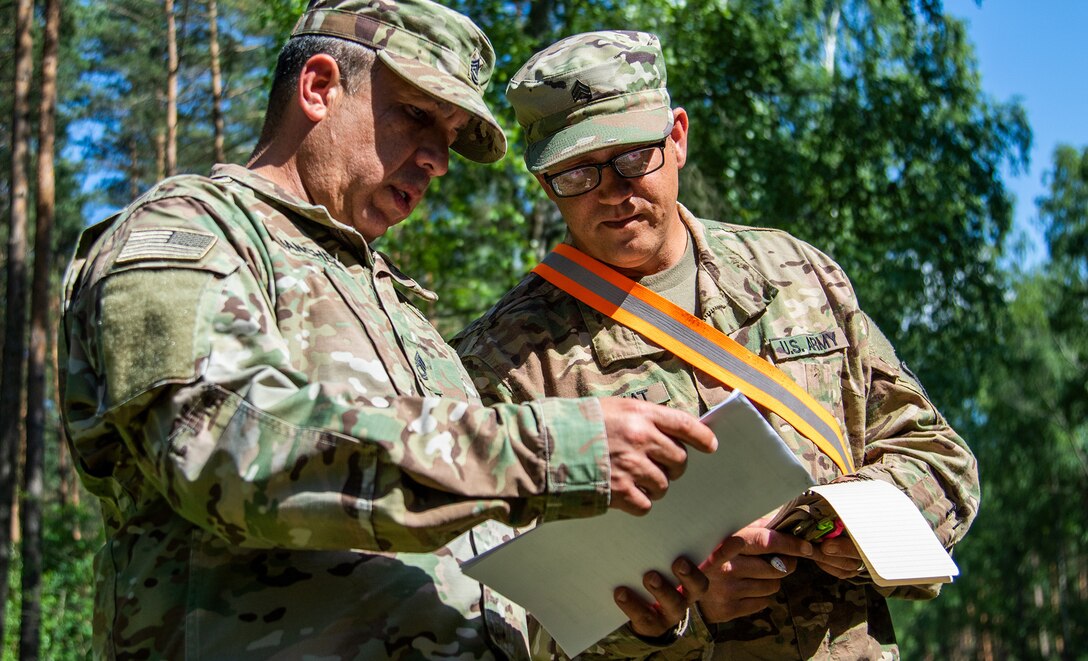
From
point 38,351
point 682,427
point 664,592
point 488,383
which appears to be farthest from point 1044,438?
point 682,427

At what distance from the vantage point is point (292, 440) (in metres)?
1.74

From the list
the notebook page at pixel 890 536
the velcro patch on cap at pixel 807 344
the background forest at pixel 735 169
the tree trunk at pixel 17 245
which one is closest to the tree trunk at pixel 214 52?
the background forest at pixel 735 169

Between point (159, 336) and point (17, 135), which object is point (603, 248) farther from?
point (17, 135)

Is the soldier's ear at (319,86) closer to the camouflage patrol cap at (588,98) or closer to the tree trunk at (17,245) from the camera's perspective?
the camouflage patrol cap at (588,98)

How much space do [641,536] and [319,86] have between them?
47.0 inches

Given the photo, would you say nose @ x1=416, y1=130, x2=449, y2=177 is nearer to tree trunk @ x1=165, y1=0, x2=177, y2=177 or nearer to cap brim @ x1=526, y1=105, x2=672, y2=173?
cap brim @ x1=526, y1=105, x2=672, y2=173

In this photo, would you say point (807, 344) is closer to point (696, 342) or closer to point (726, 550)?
point (696, 342)

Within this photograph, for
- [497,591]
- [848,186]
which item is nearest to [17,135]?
[848,186]

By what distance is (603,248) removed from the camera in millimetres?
3281

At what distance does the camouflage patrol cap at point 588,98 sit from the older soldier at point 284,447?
910 mm

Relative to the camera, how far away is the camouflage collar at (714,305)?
3.22 metres

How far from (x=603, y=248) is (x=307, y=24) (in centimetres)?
106

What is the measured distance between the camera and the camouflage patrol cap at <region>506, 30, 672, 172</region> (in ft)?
10.3

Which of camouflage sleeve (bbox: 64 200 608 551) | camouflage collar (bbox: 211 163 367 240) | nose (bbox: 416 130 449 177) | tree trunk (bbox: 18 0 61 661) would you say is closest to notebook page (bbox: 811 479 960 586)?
camouflage sleeve (bbox: 64 200 608 551)
